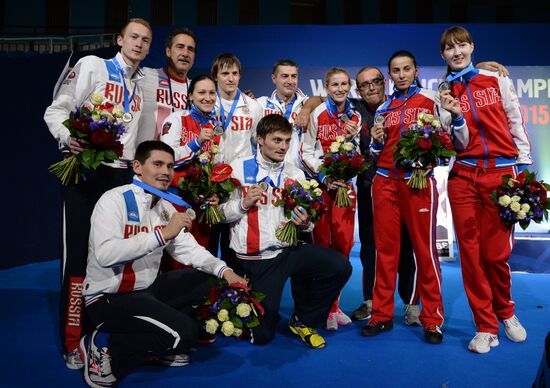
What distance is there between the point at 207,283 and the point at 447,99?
2.10 meters

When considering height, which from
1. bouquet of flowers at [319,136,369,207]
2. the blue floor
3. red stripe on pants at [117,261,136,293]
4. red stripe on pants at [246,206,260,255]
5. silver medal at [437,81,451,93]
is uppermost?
silver medal at [437,81,451,93]

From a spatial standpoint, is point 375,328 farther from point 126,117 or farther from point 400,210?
point 126,117

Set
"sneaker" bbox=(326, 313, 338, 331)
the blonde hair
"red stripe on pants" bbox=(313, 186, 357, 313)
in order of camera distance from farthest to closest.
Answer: "red stripe on pants" bbox=(313, 186, 357, 313), "sneaker" bbox=(326, 313, 338, 331), the blonde hair

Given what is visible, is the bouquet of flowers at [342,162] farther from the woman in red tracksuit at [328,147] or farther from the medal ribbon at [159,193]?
the medal ribbon at [159,193]

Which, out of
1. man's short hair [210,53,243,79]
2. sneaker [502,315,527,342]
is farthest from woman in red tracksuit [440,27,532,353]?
man's short hair [210,53,243,79]

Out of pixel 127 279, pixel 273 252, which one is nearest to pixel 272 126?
pixel 273 252

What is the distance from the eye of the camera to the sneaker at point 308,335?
3570 mm

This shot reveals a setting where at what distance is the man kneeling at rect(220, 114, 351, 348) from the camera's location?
3604 mm

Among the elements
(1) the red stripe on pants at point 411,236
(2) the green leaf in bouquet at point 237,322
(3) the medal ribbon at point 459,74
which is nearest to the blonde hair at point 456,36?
(3) the medal ribbon at point 459,74

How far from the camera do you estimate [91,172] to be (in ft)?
10.8

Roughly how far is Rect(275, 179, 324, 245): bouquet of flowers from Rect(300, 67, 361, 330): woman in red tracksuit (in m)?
0.44

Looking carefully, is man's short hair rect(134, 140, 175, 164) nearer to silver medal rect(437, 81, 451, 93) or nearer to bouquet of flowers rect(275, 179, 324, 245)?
bouquet of flowers rect(275, 179, 324, 245)

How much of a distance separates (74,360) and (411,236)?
2.52 m

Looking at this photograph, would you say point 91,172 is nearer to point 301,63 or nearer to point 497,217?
point 497,217
